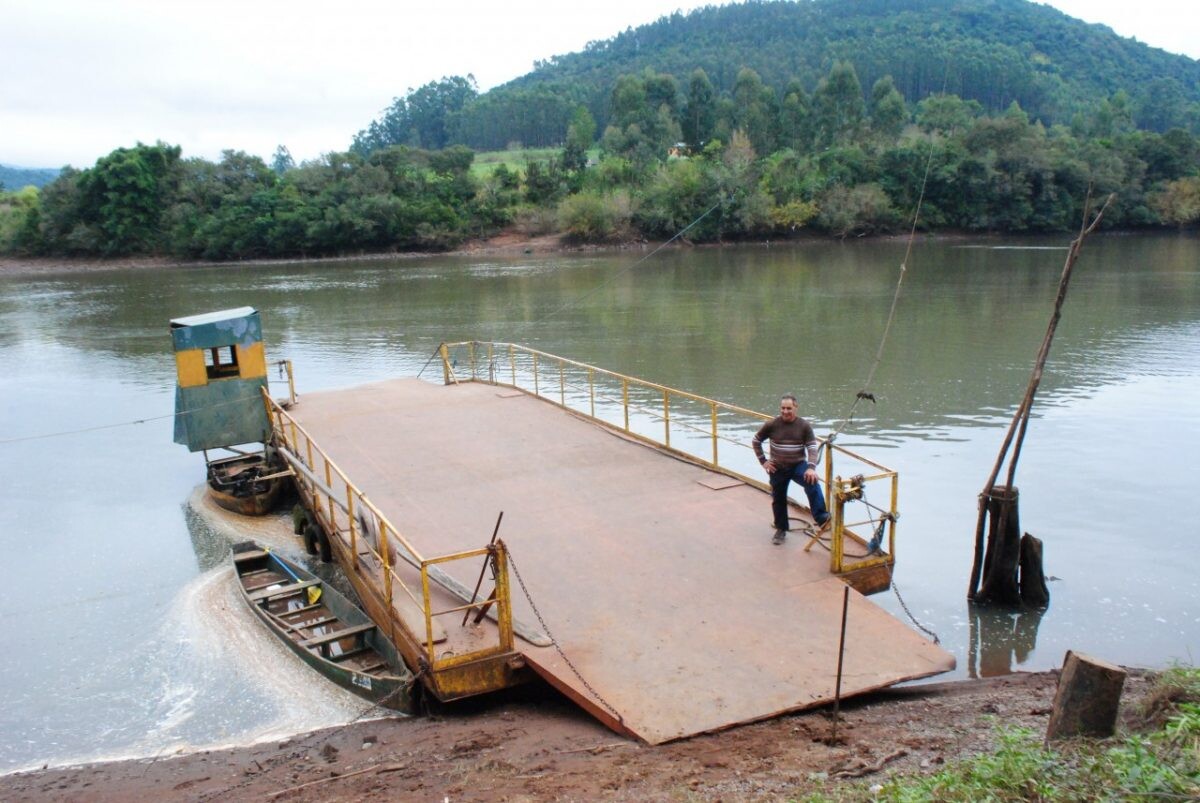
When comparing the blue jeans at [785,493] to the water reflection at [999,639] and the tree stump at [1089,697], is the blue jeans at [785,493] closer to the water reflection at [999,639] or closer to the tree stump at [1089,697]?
the water reflection at [999,639]

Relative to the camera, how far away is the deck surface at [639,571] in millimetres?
6922

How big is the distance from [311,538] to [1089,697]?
10269mm

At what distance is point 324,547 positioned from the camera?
41.3ft

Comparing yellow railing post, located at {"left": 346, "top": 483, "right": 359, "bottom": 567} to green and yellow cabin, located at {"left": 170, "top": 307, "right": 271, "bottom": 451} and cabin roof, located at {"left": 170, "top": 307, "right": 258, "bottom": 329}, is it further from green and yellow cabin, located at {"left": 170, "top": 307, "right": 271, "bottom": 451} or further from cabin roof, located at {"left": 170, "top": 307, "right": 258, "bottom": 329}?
cabin roof, located at {"left": 170, "top": 307, "right": 258, "bottom": 329}

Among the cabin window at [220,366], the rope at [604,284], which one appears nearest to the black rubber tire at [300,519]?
the cabin window at [220,366]

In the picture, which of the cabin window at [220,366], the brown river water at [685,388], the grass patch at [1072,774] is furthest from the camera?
the cabin window at [220,366]

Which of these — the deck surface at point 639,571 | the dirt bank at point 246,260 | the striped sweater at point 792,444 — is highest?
the dirt bank at point 246,260

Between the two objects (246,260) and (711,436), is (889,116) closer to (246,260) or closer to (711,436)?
(246,260)

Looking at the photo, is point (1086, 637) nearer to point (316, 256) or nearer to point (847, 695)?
point (847, 695)

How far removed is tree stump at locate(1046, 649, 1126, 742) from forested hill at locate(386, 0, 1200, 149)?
141262mm

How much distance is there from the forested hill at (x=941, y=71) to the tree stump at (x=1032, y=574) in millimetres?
137191

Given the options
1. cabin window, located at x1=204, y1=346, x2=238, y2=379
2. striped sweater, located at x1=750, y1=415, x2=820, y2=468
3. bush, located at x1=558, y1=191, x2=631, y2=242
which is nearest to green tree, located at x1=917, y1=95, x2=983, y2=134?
bush, located at x1=558, y1=191, x2=631, y2=242

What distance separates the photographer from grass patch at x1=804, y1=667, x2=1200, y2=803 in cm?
446

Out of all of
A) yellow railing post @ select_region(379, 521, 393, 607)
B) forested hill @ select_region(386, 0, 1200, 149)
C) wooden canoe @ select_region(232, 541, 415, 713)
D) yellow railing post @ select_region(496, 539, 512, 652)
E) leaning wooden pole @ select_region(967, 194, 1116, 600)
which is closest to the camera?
yellow railing post @ select_region(496, 539, 512, 652)
